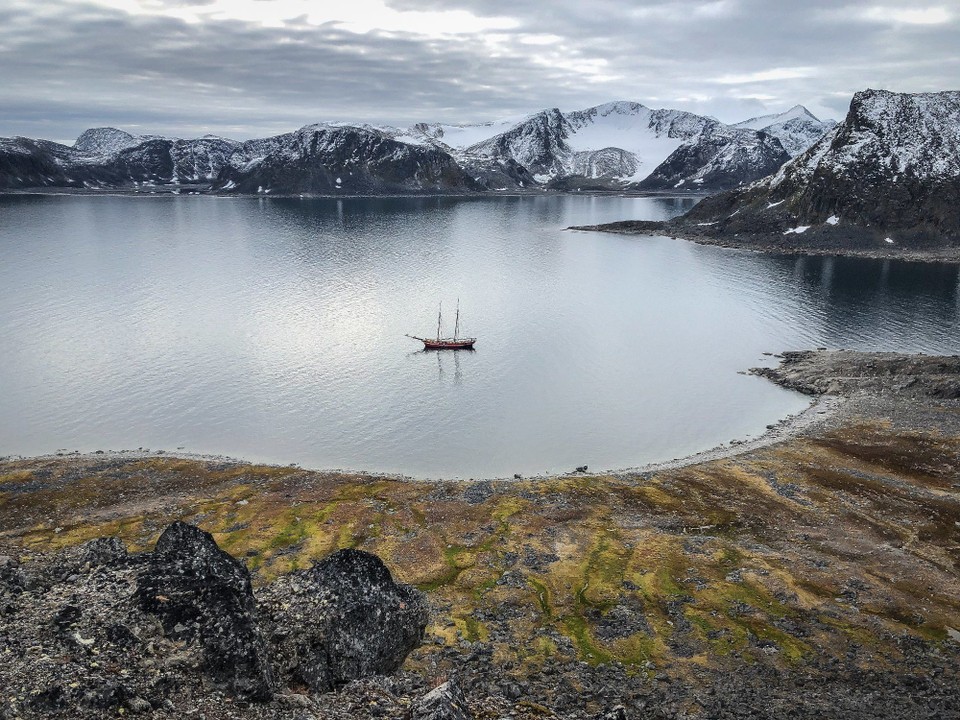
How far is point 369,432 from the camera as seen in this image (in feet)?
265

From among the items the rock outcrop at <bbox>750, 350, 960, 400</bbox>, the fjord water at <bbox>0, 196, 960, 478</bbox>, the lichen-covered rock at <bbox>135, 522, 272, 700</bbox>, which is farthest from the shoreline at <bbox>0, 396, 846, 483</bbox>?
the lichen-covered rock at <bbox>135, 522, 272, 700</bbox>

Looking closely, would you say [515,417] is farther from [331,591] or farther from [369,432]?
[331,591]

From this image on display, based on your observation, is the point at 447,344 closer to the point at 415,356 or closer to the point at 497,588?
the point at 415,356

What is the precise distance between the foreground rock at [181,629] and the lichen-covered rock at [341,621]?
6 centimetres

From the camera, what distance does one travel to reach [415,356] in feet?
364

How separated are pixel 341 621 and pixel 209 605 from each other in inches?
227

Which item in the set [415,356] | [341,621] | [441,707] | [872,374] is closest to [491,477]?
[341,621]

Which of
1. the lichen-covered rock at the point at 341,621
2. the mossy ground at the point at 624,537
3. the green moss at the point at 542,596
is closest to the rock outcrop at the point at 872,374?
the mossy ground at the point at 624,537

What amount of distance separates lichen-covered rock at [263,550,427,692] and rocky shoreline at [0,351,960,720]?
107 mm

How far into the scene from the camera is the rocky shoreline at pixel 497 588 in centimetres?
2691

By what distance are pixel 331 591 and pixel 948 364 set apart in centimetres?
9332

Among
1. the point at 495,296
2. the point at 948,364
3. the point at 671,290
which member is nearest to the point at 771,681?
the point at 948,364

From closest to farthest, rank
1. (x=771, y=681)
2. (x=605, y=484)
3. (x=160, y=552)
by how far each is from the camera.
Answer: (x=160, y=552) < (x=771, y=681) < (x=605, y=484)

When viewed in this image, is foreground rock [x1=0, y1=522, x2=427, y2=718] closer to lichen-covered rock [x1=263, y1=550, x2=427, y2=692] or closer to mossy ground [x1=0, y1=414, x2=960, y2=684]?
lichen-covered rock [x1=263, y1=550, x2=427, y2=692]
